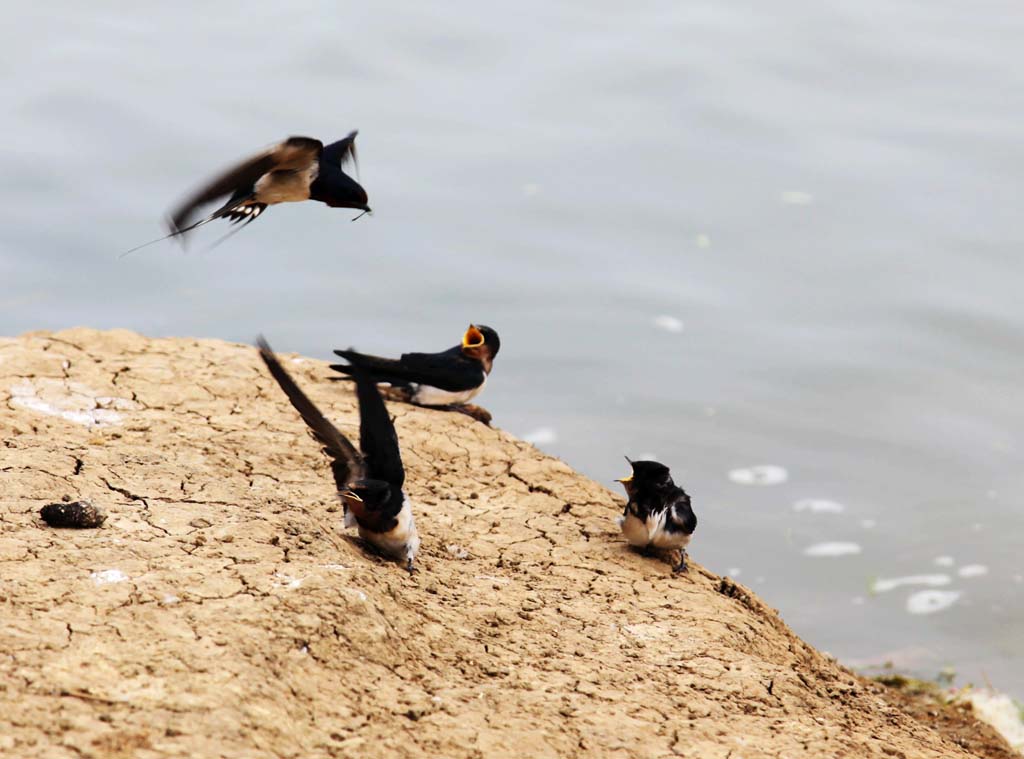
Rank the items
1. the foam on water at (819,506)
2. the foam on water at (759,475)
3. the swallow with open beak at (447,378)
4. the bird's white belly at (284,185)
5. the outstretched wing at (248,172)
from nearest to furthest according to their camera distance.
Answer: the outstretched wing at (248,172), the bird's white belly at (284,185), the swallow with open beak at (447,378), the foam on water at (819,506), the foam on water at (759,475)

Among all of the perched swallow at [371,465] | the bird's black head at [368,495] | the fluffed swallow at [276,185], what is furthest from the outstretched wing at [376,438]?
the fluffed swallow at [276,185]

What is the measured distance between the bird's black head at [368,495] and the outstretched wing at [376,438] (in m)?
0.12

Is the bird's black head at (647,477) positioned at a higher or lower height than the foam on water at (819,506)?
lower

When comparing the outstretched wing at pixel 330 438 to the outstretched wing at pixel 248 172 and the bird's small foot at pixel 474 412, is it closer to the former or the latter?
the outstretched wing at pixel 248 172

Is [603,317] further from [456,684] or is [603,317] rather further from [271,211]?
[456,684]

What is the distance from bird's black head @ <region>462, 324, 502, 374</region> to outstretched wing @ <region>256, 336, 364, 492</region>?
2.24 metres

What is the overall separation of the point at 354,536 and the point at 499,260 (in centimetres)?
683

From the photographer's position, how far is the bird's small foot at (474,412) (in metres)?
7.25

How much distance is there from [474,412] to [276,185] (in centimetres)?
270

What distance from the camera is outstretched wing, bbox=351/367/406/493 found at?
5.09 meters

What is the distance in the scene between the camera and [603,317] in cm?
1137

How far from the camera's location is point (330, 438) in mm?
5066

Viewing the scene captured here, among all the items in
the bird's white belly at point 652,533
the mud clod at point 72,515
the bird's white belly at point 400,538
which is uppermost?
the bird's white belly at point 652,533

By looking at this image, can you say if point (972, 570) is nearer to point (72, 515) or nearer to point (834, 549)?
point (834, 549)
